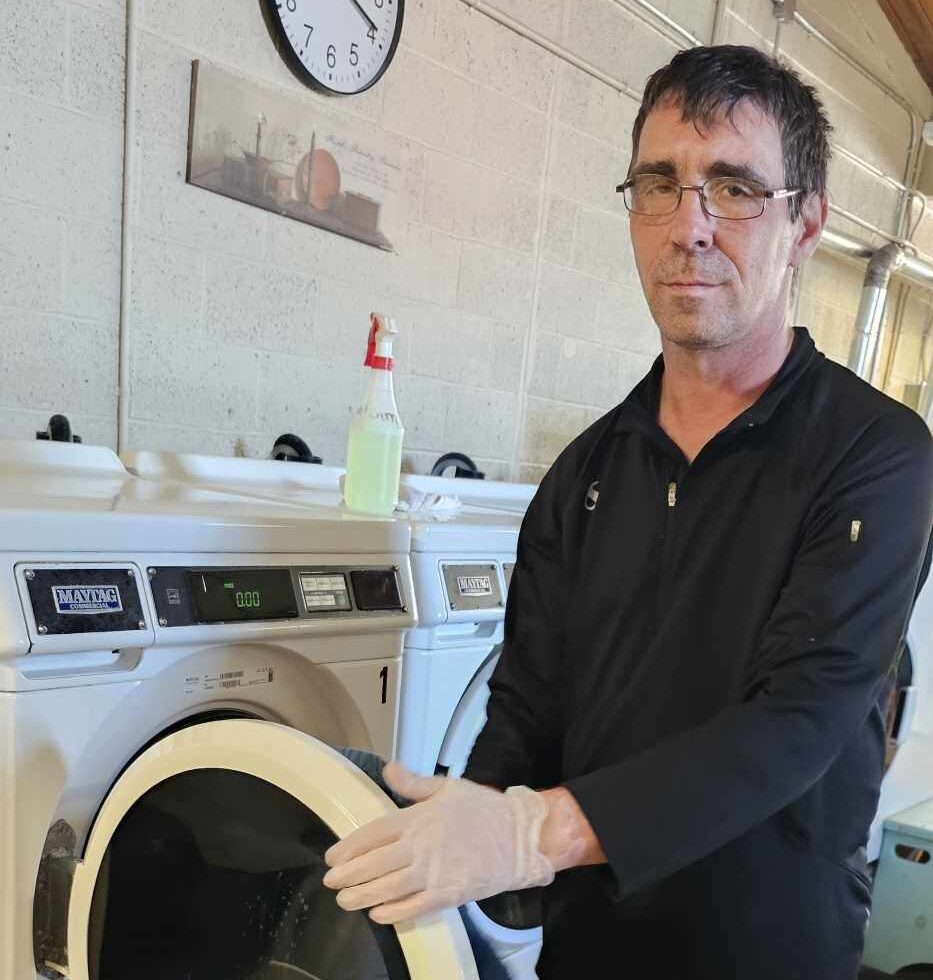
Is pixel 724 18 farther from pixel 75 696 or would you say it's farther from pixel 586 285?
pixel 75 696

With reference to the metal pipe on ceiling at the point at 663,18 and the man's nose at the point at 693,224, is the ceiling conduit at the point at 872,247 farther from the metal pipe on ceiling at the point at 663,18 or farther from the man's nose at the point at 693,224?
the man's nose at the point at 693,224

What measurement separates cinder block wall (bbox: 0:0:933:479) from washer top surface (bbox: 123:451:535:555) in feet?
0.66

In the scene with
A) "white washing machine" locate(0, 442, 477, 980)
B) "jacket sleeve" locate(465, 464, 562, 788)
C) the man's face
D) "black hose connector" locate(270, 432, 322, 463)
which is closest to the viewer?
"white washing machine" locate(0, 442, 477, 980)

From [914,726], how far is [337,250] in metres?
1.97

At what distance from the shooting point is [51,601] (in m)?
0.84

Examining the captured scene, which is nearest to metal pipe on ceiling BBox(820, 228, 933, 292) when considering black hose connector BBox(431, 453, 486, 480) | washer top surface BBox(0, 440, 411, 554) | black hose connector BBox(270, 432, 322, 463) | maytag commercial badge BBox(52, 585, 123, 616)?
black hose connector BBox(431, 453, 486, 480)

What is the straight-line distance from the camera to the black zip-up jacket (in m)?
0.77

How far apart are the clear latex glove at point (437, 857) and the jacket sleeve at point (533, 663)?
0.32 meters

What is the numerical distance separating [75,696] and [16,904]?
21 centimetres

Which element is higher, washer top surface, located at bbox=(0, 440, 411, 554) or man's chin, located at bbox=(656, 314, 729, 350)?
man's chin, located at bbox=(656, 314, 729, 350)

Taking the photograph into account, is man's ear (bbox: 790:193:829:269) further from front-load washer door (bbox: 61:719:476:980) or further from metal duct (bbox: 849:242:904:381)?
metal duct (bbox: 849:242:904:381)

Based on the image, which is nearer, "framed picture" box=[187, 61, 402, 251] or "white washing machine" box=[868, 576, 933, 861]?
"framed picture" box=[187, 61, 402, 251]

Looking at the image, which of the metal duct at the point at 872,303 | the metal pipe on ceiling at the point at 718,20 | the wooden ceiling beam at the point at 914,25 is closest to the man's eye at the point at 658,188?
the metal pipe on ceiling at the point at 718,20

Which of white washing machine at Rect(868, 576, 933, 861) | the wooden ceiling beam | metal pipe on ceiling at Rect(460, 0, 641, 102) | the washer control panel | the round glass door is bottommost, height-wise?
white washing machine at Rect(868, 576, 933, 861)
